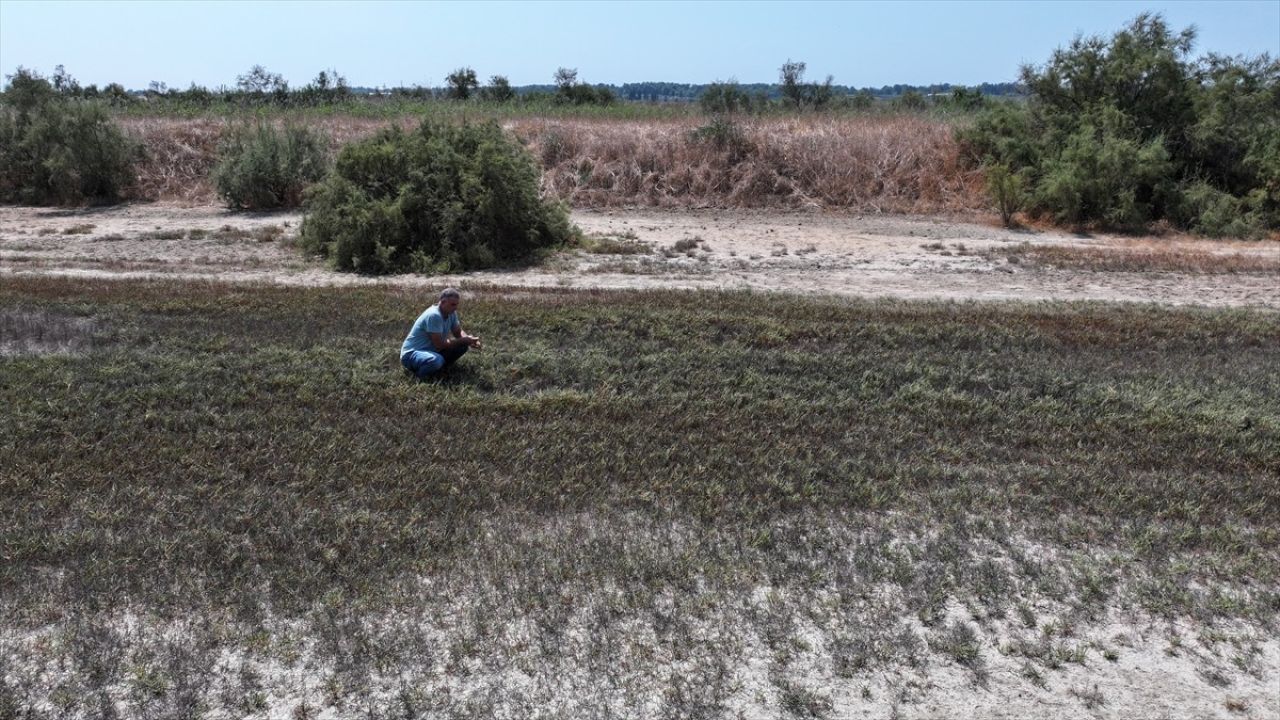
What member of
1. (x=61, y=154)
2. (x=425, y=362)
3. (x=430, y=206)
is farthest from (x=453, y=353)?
(x=61, y=154)

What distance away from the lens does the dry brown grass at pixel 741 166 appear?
25.7 metres

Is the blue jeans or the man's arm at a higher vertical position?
the man's arm

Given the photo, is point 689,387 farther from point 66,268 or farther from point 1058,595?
point 66,268

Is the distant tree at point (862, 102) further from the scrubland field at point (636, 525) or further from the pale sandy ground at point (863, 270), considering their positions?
the scrubland field at point (636, 525)

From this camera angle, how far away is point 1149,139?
23656 mm

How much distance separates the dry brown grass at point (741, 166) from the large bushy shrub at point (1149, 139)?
1.98 m

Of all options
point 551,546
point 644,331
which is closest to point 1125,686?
point 551,546

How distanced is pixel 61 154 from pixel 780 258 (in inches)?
724

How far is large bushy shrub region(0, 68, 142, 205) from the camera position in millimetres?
25828

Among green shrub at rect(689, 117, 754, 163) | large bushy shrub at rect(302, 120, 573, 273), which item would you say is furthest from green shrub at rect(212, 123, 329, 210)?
green shrub at rect(689, 117, 754, 163)

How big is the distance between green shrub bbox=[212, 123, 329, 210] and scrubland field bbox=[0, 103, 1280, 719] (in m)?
10.3

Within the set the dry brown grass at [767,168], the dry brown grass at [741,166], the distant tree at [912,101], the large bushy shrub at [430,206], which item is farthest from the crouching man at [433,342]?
the distant tree at [912,101]

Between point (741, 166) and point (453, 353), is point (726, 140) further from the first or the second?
point (453, 353)

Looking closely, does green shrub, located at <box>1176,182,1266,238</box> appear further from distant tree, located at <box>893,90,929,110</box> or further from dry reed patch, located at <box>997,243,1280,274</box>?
distant tree, located at <box>893,90,929,110</box>
